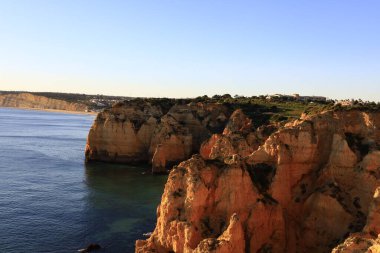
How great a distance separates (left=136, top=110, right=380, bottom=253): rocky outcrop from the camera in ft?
90.5

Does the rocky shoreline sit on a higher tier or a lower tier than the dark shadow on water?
higher

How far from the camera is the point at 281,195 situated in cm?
3058

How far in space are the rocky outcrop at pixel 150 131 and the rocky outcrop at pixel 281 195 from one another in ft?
163

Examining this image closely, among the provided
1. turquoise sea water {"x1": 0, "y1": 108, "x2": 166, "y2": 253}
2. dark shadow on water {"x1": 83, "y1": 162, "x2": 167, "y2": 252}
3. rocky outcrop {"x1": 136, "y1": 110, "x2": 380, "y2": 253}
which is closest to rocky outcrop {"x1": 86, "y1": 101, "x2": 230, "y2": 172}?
turquoise sea water {"x1": 0, "y1": 108, "x2": 166, "y2": 253}

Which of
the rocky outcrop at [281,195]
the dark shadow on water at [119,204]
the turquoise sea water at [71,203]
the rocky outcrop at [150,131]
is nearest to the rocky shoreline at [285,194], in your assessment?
the rocky outcrop at [281,195]

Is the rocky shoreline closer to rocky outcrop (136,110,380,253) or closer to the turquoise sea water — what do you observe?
rocky outcrop (136,110,380,253)

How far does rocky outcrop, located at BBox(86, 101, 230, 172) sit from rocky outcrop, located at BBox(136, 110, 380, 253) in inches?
1954

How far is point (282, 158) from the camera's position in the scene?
31188 millimetres

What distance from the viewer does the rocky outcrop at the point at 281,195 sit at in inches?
1087

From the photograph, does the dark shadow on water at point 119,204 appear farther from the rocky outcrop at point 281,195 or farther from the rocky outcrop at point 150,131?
the rocky outcrop at point 281,195

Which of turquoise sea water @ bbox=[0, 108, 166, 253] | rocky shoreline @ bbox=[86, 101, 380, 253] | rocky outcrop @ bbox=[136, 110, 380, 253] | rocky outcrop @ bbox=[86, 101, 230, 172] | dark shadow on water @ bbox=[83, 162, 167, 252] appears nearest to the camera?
rocky shoreline @ bbox=[86, 101, 380, 253]

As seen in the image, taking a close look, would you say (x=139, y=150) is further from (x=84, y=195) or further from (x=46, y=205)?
(x=46, y=205)

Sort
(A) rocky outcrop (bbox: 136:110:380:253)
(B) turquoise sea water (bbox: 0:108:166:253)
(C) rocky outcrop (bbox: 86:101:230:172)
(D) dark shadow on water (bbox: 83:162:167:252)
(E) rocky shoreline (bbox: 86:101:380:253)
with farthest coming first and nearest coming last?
(C) rocky outcrop (bbox: 86:101:230:172) → (D) dark shadow on water (bbox: 83:162:167:252) → (B) turquoise sea water (bbox: 0:108:166:253) → (A) rocky outcrop (bbox: 136:110:380:253) → (E) rocky shoreline (bbox: 86:101:380:253)

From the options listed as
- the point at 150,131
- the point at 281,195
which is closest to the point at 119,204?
the point at 281,195
